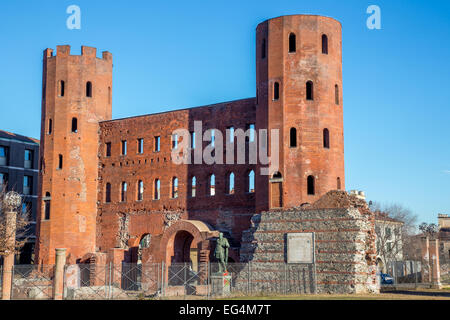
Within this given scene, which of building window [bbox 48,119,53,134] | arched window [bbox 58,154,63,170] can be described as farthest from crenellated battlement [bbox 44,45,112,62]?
arched window [bbox 58,154,63,170]

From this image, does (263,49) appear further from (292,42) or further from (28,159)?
(28,159)

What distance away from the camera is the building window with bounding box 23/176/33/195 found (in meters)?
54.8

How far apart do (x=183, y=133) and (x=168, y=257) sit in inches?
308

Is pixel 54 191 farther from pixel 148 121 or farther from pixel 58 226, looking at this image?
pixel 148 121

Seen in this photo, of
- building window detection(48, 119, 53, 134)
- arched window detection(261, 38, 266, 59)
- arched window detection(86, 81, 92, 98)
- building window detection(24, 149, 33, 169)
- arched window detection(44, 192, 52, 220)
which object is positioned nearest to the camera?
arched window detection(261, 38, 266, 59)

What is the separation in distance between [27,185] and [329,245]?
3307cm

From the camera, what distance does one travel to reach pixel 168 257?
3722 centimetres

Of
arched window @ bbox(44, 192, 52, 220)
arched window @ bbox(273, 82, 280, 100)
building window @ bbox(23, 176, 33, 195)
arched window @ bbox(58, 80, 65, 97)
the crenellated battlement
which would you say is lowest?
arched window @ bbox(44, 192, 52, 220)

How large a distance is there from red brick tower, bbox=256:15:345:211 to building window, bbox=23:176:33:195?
89.6 ft

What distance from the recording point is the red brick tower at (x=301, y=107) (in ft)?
109

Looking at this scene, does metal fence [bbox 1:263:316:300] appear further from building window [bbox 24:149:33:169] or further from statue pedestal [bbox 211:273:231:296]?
building window [bbox 24:149:33:169]

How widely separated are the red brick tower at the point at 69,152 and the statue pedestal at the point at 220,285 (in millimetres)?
14948

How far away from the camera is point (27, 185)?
5516cm

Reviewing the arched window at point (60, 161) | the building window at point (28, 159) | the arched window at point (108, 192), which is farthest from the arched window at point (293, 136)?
the building window at point (28, 159)
